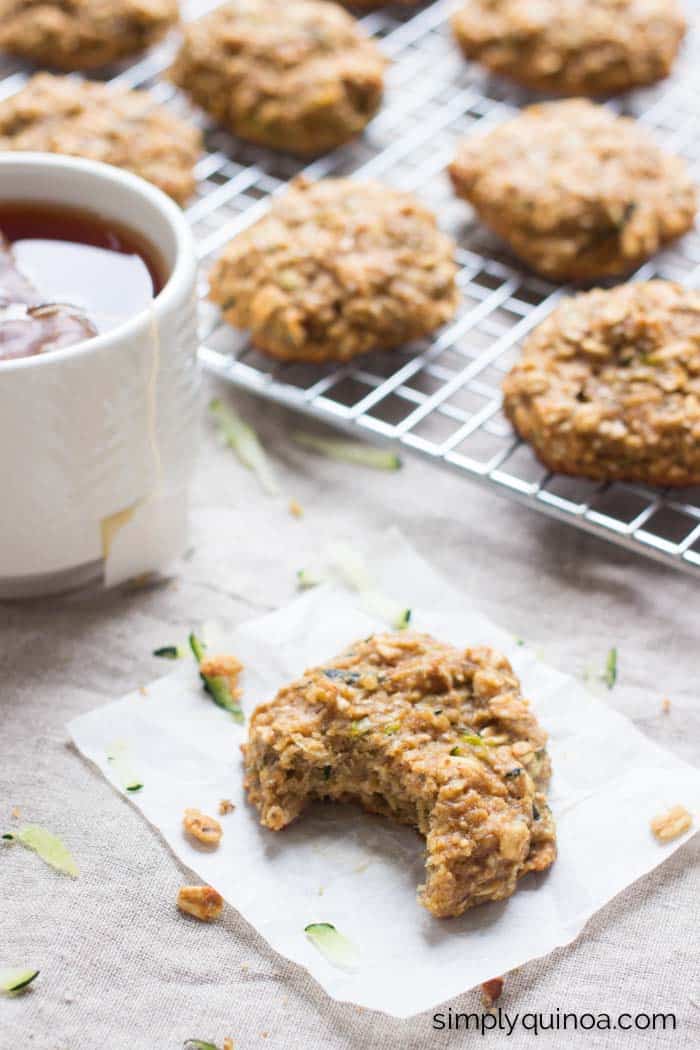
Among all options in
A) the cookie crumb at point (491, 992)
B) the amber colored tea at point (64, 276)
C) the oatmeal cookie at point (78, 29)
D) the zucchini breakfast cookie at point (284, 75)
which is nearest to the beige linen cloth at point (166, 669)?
the cookie crumb at point (491, 992)

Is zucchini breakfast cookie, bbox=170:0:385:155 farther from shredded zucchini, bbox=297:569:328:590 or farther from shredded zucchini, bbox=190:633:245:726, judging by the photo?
shredded zucchini, bbox=190:633:245:726

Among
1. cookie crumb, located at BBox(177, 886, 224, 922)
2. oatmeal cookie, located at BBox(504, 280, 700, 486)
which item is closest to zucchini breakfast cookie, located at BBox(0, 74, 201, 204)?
oatmeal cookie, located at BBox(504, 280, 700, 486)

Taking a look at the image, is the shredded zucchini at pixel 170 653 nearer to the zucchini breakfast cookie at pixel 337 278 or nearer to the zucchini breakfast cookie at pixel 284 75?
the zucchini breakfast cookie at pixel 337 278

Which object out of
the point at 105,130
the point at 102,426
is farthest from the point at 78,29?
the point at 102,426

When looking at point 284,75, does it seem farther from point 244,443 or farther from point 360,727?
point 360,727

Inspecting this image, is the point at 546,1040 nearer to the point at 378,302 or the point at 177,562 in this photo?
the point at 177,562
